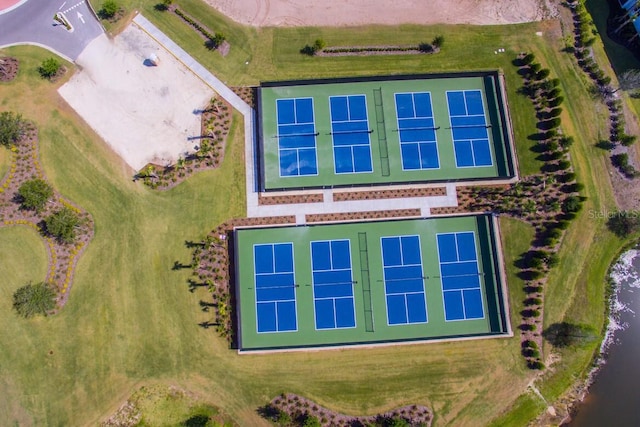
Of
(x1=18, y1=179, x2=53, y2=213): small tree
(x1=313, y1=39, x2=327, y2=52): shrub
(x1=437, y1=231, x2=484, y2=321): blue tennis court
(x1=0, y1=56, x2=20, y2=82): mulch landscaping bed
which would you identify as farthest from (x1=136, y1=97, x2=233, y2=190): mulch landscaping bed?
(x1=437, y1=231, x2=484, y2=321): blue tennis court

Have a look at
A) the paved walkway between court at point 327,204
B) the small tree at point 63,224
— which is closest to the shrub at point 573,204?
the paved walkway between court at point 327,204

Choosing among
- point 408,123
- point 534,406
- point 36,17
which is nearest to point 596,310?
point 534,406

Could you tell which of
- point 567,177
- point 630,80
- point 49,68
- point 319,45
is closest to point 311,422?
point 567,177

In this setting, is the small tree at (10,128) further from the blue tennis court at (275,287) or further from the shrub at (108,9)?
the blue tennis court at (275,287)

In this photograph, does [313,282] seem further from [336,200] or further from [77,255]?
[77,255]

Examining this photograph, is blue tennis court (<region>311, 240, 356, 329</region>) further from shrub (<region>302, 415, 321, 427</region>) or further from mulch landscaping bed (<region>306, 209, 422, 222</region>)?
shrub (<region>302, 415, 321, 427</region>)

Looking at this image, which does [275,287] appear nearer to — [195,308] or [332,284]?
[332,284]
